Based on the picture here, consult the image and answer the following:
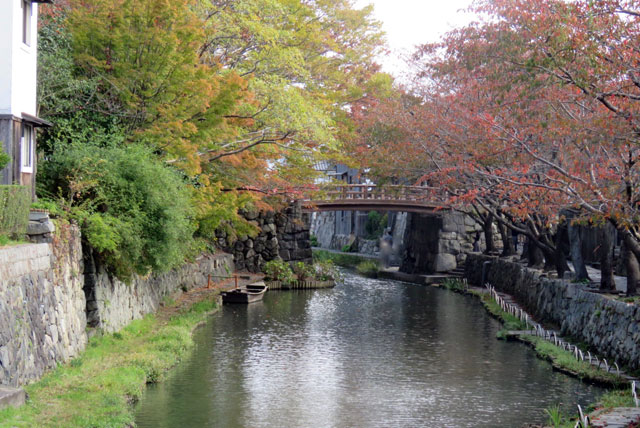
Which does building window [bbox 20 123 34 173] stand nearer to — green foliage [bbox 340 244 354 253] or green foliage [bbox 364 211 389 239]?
green foliage [bbox 364 211 389 239]

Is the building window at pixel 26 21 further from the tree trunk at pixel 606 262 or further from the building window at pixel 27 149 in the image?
the tree trunk at pixel 606 262

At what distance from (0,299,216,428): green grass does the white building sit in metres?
4.48

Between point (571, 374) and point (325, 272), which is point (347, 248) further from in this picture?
point (571, 374)

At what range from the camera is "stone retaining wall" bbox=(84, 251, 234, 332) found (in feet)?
61.4

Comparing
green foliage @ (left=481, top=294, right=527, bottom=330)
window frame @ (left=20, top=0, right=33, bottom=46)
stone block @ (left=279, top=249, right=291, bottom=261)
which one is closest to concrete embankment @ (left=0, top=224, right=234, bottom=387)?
window frame @ (left=20, top=0, right=33, bottom=46)

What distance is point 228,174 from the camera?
99.5 feet

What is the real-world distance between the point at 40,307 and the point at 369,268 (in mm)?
37943

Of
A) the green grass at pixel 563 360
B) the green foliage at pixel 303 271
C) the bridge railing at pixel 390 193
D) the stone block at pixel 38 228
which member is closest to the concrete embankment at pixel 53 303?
the stone block at pixel 38 228

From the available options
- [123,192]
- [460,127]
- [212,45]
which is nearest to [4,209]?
[123,192]

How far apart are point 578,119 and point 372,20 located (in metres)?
23.3

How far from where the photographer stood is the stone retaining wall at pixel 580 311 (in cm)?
1753

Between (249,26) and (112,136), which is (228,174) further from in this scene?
(112,136)

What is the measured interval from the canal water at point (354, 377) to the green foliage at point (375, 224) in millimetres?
32797

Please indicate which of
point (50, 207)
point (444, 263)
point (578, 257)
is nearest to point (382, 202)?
point (444, 263)
